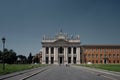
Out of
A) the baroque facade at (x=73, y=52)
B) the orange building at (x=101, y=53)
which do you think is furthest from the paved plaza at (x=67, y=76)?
the orange building at (x=101, y=53)

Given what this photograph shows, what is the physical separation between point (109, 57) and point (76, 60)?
20.7 metres

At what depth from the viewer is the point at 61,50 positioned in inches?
6186

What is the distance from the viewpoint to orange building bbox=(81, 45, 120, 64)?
15650 cm

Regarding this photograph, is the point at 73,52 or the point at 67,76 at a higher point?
the point at 73,52

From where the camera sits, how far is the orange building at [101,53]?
156 meters

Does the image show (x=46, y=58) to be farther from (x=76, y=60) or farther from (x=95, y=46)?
(x=95, y=46)

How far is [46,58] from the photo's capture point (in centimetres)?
15675

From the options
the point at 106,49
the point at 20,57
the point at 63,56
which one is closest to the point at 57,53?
the point at 63,56

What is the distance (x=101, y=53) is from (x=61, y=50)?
937 inches

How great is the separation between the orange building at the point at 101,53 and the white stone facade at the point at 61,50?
268 inches

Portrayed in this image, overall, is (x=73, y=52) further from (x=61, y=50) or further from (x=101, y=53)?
(x=101, y=53)

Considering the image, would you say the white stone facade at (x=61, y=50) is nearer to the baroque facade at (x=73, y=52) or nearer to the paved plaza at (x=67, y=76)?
the baroque facade at (x=73, y=52)

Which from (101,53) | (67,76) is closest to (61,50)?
(101,53)

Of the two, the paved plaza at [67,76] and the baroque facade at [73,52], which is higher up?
the baroque facade at [73,52]
